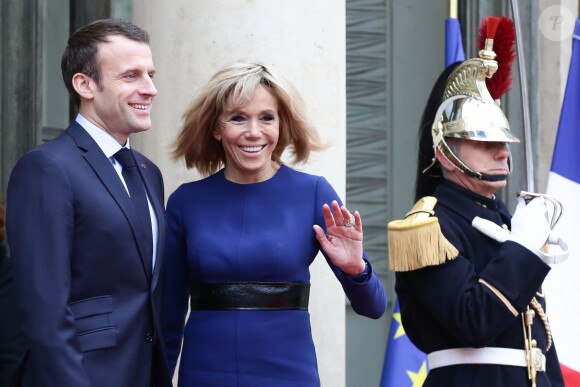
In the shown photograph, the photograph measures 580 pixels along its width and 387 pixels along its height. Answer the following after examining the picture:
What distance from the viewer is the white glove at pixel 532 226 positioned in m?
4.67

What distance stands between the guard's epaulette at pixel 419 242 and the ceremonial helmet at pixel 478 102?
0.23 meters

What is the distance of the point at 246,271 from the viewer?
4.64 m

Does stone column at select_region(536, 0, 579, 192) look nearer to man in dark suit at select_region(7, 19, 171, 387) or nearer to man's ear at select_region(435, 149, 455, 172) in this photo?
man's ear at select_region(435, 149, 455, 172)

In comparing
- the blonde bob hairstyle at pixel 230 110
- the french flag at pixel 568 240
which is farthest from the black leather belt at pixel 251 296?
the french flag at pixel 568 240

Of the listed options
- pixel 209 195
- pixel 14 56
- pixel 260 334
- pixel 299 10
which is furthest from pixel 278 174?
pixel 14 56

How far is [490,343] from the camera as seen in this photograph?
468 cm

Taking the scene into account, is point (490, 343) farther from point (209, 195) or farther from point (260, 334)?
point (209, 195)

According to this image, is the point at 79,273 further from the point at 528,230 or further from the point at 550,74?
the point at 550,74

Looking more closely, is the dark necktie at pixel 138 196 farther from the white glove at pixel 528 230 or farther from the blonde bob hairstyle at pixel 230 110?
the white glove at pixel 528 230

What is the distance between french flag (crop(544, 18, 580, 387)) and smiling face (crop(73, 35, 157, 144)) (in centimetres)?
268

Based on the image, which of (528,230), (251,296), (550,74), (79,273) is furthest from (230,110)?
(550,74)

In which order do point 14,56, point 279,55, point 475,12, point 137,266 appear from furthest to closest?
point 475,12 → point 14,56 → point 279,55 → point 137,266

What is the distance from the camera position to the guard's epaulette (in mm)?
4629

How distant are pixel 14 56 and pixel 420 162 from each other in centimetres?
236
